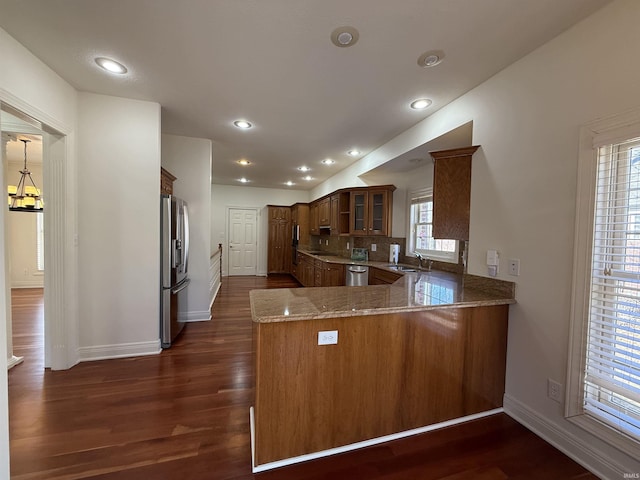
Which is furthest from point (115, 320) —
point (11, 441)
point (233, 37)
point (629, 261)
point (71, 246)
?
point (629, 261)

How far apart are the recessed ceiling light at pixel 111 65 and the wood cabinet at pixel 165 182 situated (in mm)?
963

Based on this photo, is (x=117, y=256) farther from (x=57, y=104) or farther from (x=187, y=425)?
(x=187, y=425)

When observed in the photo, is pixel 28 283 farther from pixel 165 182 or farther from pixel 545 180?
pixel 545 180

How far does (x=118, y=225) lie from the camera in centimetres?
271

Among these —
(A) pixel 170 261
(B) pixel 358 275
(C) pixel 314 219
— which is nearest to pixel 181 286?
(A) pixel 170 261

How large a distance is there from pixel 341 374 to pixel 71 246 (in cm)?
282

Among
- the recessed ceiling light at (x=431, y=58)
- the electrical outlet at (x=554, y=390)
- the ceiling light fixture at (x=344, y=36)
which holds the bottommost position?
the electrical outlet at (x=554, y=390)

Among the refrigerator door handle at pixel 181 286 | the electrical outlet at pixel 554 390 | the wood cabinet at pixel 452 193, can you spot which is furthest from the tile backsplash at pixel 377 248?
the refrigerator door handle at pixel 181 286

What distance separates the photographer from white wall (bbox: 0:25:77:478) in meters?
1.24

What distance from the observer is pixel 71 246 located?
251cm

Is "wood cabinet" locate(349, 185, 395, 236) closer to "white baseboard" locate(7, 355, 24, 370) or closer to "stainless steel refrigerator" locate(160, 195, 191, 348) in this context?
"stainless steel refrigerator" locate(160, 195, 191, 348)

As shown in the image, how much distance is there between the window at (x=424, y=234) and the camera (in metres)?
3.51

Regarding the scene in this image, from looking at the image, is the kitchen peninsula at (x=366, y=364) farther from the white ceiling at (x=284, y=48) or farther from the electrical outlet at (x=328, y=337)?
the white ceiling at (x=284, y=48)

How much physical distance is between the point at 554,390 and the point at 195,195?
428 cm
